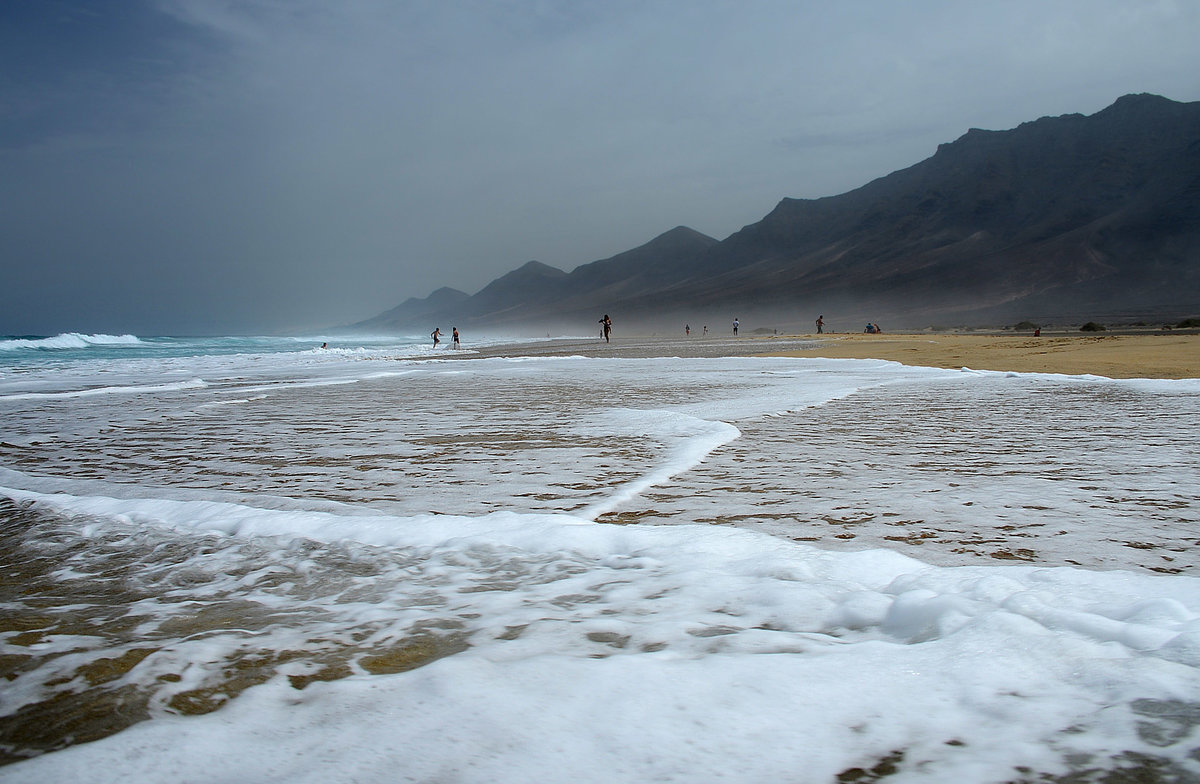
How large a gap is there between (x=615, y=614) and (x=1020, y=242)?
167 meters

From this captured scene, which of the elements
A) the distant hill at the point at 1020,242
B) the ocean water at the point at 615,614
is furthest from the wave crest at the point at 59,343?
the distant hill at the point at 1020,242

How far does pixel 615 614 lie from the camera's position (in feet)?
7.62

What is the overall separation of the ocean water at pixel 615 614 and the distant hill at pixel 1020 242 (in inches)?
4198

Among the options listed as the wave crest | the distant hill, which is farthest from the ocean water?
the distant hill

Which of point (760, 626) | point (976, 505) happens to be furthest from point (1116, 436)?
point (760, 626)

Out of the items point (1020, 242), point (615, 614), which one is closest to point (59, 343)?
point (615, 614)

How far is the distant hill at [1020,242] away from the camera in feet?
379

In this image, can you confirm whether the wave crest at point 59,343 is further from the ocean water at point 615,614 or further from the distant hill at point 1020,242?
the distant hill at point 1020,242

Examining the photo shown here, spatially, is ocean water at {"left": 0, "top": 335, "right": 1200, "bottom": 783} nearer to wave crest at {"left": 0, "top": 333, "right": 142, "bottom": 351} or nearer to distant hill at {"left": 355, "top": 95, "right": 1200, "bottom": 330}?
wave crest at {"left": 0, "top": 333, "right": 142, "bottom": 351}

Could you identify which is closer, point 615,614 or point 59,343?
point 615,614

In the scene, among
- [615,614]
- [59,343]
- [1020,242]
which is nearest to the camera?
[615,614]

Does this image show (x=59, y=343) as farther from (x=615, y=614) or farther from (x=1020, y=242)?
(x=1020, y=242)

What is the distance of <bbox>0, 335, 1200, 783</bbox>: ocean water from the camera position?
1559mm

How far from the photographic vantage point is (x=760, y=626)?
2182 millimetres
